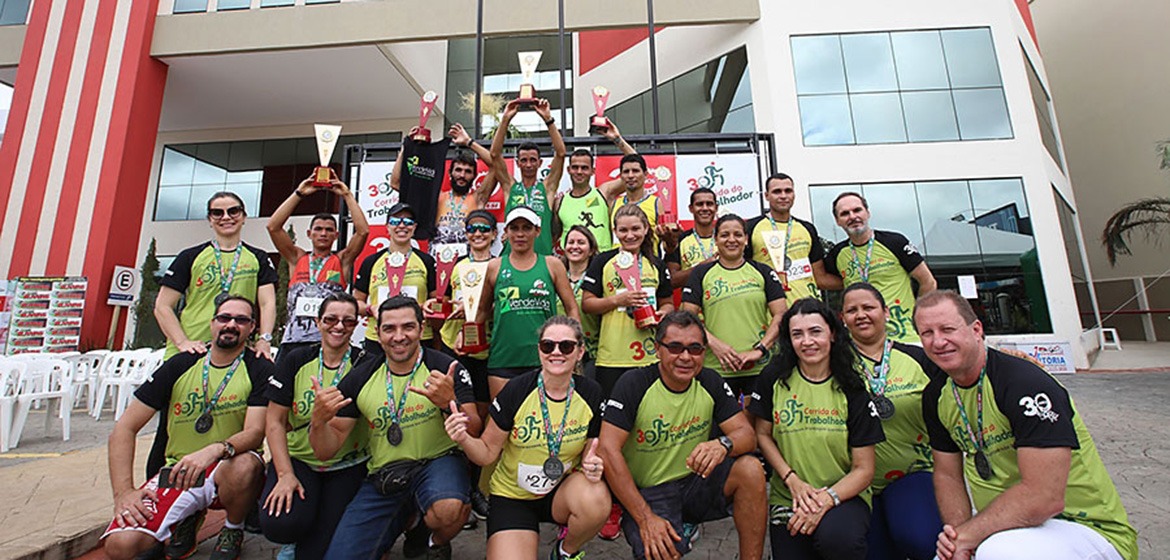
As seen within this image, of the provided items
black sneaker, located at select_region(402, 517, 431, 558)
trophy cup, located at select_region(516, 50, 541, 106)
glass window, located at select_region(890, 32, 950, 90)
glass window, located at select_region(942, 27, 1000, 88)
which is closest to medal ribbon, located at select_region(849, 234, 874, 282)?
trophy cup, located at select_region(516, 50, 541, 106)

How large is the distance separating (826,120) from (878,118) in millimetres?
1281

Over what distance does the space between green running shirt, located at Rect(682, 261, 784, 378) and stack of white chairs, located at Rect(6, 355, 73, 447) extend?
7.68 m

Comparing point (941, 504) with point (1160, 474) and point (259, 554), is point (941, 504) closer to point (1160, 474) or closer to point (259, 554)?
point (259, 554)

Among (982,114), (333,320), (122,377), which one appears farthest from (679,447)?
(982,114)

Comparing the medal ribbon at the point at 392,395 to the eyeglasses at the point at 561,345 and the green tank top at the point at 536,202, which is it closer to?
the eyeglasses at the point at 561,345

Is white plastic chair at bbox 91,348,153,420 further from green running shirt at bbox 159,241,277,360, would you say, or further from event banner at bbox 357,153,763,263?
green running shirt at bbox 159,241,277,360

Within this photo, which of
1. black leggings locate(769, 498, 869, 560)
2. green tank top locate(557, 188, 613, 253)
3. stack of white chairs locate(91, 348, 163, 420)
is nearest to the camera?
black leggings locate(769, 498, 869, 560)

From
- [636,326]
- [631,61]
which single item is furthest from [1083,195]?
[636,326]

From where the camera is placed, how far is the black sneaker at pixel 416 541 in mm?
3105

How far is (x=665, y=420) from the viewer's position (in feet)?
8.91

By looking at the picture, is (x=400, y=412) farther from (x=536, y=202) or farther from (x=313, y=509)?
(x=536, y=202)

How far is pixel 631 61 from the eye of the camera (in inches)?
630

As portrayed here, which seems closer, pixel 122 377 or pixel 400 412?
pixel 400 412

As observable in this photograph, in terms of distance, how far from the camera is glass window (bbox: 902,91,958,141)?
495 inches
